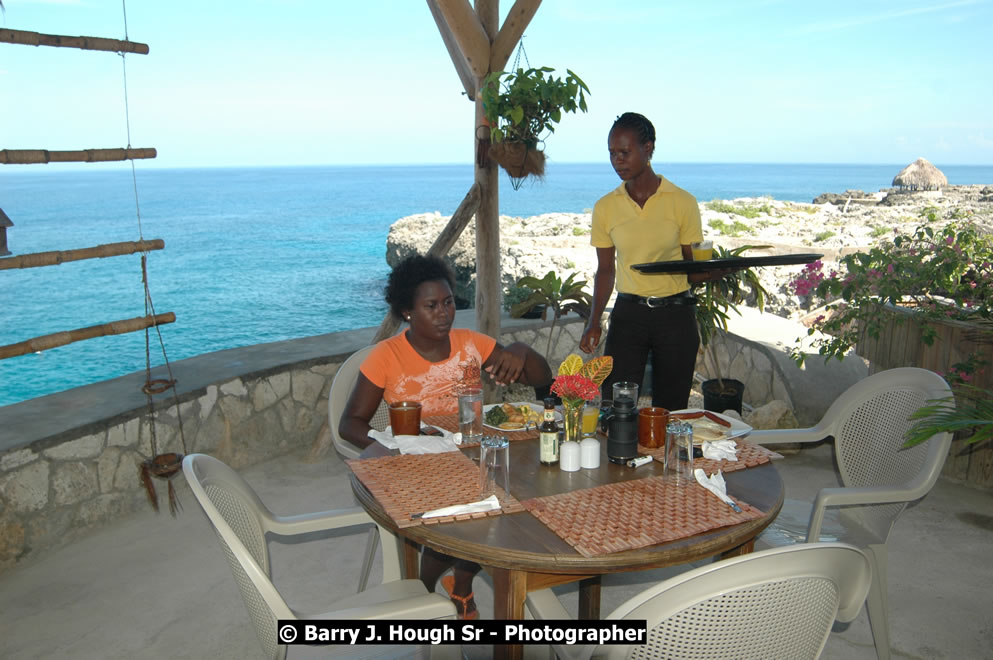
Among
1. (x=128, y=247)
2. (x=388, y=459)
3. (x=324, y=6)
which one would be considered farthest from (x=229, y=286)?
(x=324, y=6)

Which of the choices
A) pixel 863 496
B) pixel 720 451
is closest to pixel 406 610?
pixel 720 451

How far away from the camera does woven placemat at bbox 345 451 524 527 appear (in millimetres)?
1676

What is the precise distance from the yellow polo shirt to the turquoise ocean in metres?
0.95

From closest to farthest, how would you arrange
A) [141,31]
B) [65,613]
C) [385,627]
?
1. [385,627]
2. [65,613]
3. [141,31]

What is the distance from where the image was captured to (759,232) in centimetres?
2027

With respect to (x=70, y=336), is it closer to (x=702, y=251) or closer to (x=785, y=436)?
(x=702, y=251)

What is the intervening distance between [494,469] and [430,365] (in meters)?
0.88

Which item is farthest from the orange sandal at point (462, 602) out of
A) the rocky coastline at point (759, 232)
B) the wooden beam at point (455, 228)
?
the rocky coastline at point (759, 232)

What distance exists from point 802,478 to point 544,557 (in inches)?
123

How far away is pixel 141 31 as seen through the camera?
6144 centimetres

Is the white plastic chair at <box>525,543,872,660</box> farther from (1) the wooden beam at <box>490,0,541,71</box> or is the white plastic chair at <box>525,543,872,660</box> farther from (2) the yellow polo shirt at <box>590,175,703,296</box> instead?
(1) the wooden beam at <box>490,0,541,71</box>

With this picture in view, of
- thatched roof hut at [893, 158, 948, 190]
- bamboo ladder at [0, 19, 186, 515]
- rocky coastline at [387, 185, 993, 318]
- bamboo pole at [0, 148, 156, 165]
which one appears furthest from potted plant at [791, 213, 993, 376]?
thatched roof hut at [893, 158, 948, 190]

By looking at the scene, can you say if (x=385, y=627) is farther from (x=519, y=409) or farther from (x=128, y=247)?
(x=128, y=247)

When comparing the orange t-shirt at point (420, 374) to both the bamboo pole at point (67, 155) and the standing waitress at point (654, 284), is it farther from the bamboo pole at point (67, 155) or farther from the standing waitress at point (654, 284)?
the bamboo pole at point (67, 155)
